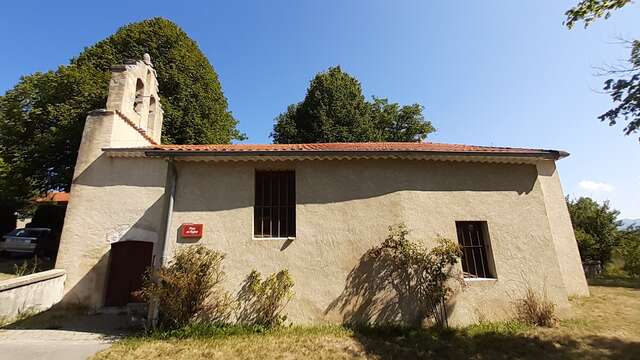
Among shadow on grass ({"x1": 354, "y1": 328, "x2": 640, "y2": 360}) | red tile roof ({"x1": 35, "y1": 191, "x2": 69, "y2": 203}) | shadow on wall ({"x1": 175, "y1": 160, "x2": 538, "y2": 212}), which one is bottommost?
shadow on grass ({"x1": 354, "y1": 328, "x2": 640, "y2": 360})

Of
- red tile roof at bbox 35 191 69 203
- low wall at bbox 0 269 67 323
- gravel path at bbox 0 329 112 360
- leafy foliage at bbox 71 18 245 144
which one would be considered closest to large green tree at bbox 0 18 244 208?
leafy foliage at bbox 71 18 245 144

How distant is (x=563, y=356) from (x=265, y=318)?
17.7 feet

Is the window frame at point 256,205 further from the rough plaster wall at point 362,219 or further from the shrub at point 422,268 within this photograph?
the shrub at point 422,268

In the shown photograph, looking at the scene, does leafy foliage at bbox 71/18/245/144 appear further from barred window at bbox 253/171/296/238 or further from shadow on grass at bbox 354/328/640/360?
shadow on grass at bbox 354/328/640/360

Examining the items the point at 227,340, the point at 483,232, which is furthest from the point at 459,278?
the point at 227,340

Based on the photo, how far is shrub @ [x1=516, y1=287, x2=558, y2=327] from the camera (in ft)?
19.2

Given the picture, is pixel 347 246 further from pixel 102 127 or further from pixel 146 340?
pixel 102 127

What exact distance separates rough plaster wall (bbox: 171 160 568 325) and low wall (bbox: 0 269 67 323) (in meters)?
3.79

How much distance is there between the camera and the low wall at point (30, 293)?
19.9 ft

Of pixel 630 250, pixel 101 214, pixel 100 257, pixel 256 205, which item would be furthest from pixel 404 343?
pixel 630 250

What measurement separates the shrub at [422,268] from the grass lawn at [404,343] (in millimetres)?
574

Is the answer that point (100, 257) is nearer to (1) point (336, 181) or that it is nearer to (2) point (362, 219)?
(1) point (336, 181)

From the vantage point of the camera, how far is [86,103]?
12586mm

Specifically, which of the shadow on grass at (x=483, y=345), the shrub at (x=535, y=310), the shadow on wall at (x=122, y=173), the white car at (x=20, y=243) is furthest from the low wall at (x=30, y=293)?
the shrub at (x=535, y=310)
